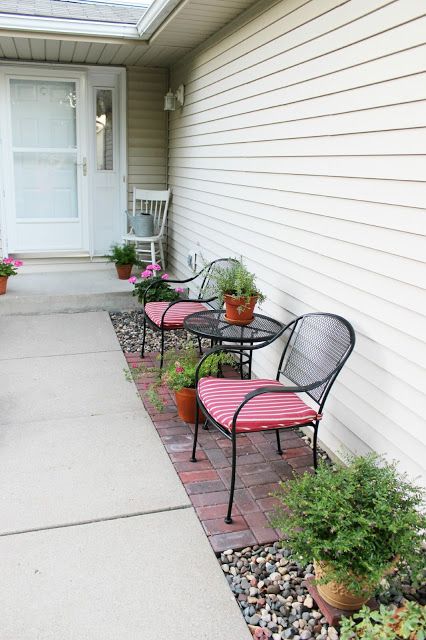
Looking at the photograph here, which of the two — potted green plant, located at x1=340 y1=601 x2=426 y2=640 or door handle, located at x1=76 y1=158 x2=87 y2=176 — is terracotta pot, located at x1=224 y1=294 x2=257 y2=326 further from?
door handle, located at x1=76 y1=158 x2=87 y2=176

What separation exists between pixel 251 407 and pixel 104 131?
4.74 meters

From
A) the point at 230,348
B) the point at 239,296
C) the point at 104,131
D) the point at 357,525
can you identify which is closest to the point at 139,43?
the point at 104,131

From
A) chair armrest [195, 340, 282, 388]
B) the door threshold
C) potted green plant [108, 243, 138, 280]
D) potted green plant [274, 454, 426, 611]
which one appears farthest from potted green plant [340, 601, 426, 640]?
the door threshold

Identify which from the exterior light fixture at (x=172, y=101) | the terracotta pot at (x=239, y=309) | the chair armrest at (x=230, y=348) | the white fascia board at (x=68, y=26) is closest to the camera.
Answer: the chair armrest at (x=230, y=348)

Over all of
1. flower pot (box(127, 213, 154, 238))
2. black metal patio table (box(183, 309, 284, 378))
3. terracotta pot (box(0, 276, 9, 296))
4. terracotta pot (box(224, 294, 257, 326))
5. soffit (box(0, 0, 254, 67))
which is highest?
soffit (box(0, 0, 254, 67))

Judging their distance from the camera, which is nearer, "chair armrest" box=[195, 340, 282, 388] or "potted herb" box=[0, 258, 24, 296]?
"chair armrest" box=[195, 340, 282, 388]

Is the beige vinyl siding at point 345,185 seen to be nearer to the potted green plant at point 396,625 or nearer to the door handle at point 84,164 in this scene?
the potted green plant at point 396,625

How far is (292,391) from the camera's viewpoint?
2.38m

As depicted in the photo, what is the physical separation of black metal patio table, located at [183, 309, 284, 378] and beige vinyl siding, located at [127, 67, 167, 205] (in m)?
3.34

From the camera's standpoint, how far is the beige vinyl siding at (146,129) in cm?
615

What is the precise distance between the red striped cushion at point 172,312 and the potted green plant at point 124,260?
6.01ft

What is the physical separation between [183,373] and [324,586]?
1.54m

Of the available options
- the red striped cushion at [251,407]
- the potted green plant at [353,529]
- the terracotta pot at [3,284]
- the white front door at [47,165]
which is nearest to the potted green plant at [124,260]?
the white front door at [47,165]

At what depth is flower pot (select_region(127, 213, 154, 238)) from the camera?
232 inches
